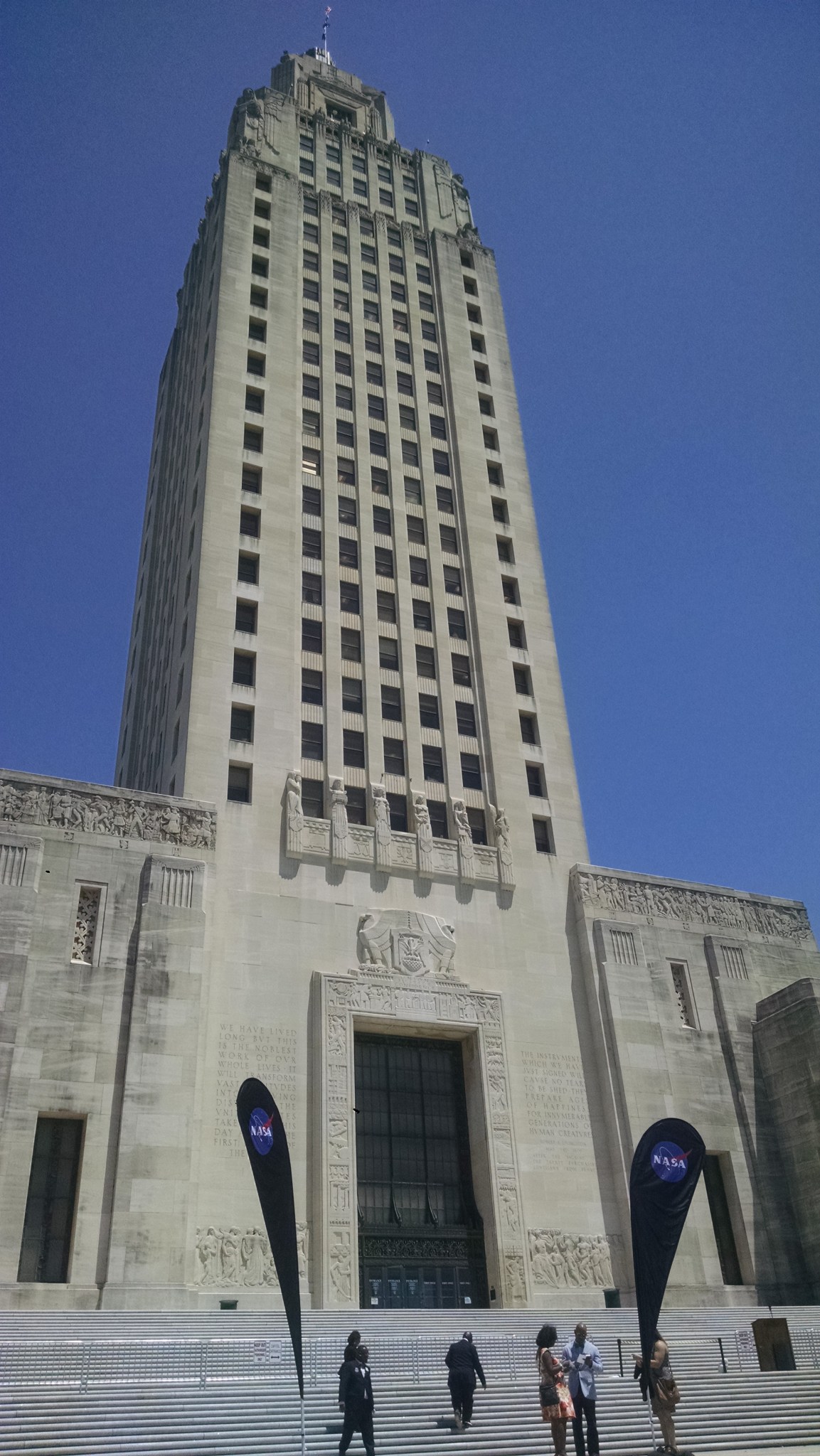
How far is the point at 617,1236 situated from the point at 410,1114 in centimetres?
726

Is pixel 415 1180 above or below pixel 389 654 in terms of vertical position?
below

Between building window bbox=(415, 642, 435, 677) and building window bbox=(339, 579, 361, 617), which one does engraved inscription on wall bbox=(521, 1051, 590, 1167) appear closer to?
building window bbox=(415, 642, 435, 677)

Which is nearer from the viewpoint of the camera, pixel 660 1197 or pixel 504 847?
pixel 660 1197

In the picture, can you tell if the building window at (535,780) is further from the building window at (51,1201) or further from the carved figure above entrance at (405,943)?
the building window at (51,1201)

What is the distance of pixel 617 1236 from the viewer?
34.3 meters

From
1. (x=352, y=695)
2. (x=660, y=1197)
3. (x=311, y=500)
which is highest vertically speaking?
(x=311, y=500)

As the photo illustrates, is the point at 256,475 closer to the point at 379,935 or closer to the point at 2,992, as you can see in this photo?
the point at 379,935

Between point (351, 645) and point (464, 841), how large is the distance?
893cm

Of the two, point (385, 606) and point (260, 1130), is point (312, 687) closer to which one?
point (385, 606)

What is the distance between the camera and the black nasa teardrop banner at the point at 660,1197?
16547 mm

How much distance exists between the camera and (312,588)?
4312 cm

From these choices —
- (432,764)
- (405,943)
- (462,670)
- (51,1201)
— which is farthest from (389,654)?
(51,1201)

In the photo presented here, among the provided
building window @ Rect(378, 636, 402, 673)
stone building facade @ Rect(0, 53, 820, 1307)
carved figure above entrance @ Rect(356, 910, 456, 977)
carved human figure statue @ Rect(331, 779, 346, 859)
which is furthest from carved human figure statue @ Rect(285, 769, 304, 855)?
building window @ Rect(378, 636, 402, 673)

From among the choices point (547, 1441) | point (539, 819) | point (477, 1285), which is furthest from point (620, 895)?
point (547, 1441)
